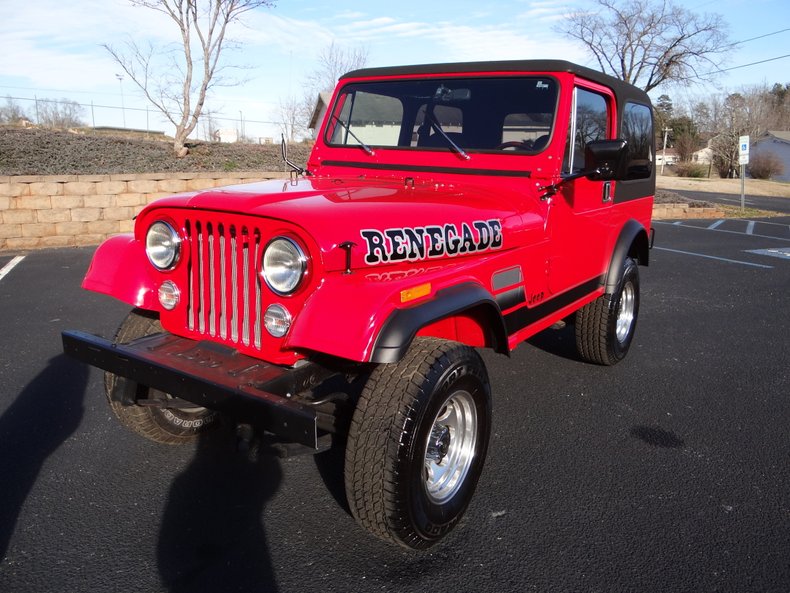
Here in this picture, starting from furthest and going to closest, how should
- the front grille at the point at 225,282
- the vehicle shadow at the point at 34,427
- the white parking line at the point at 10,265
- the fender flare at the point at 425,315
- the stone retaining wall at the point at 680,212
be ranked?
the stone retaining wall at the point at 680,212 < the white parking line at the point at 10,265 < the vehicle shadow at the point at 34,427 < the front grille at the point at 225,282 < the fender flare at the point at 425,315

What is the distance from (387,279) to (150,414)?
1545mm

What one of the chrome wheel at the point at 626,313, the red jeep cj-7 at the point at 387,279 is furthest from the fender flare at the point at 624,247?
the red jeep cj-7 at the point at 387,279

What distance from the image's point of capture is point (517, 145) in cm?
355

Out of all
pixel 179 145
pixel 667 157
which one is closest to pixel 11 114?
pixel 179 145

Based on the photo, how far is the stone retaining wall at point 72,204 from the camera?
352 inches

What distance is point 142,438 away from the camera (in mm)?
3432

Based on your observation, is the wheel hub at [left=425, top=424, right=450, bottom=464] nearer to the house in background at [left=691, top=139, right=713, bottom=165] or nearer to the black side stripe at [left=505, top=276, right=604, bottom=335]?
the black side stripe at [left=505, top=276, right=604, bottom=335]

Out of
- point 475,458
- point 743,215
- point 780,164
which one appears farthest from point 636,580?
point 780,164

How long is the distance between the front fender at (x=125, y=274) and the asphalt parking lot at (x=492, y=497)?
0.88 metres

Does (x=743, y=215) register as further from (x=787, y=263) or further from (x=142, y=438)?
(x=142, y=438)

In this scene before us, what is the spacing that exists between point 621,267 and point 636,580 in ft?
8.20

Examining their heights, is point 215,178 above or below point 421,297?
above

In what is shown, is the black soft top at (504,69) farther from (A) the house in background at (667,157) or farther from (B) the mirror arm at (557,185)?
(A) the house in background at (667,157)

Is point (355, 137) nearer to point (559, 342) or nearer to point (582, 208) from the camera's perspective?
point (582, 208)
